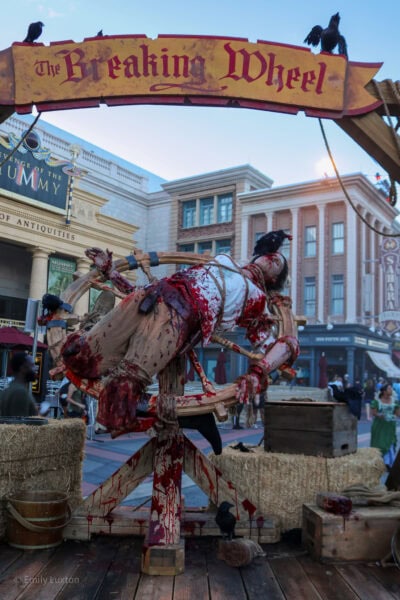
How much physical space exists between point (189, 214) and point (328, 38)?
3063cm

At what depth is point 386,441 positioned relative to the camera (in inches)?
309

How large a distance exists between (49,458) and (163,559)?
4.35ft

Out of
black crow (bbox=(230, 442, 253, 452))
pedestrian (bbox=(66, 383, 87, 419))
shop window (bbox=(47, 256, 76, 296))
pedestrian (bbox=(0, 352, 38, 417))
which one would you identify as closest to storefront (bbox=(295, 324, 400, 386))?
shop window (bbox=(47, 256, 76, 296))

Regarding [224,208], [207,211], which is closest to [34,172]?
[207,211]

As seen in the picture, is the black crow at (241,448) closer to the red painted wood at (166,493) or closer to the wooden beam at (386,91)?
the red painted wood at (166,493)

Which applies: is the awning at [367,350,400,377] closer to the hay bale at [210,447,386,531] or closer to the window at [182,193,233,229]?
the window at [182,193,233,229]

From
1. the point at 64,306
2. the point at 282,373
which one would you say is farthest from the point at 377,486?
the point at 64,306

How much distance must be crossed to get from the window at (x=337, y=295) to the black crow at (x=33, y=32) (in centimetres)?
2687

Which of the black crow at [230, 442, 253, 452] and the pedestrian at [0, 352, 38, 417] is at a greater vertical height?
the pedestrian at [0, 352, 38, 417]

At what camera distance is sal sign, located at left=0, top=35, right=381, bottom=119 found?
3.32 meters

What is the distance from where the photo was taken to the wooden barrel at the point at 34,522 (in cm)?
327

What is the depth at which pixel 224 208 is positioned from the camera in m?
32.7

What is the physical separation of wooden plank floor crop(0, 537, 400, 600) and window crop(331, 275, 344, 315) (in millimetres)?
26472

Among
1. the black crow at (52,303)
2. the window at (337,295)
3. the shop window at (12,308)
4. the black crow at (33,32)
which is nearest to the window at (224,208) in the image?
the window at (337,295)
